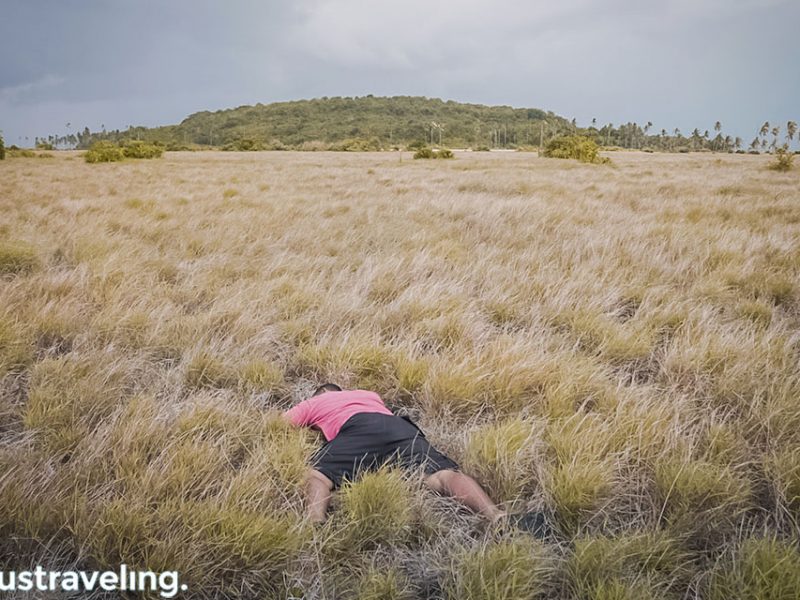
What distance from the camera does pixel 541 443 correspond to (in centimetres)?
225

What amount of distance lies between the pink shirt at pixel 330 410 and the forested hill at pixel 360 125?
71.3 meters

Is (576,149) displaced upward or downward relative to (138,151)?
downward

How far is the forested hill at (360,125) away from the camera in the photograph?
99125 mm

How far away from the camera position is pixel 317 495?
192cm

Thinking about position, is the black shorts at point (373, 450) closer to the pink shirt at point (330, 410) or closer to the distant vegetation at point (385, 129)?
the pink shirt at point (330, 410)

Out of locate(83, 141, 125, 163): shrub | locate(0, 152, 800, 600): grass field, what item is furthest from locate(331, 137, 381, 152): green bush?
locate(0, 152, 800, 600): grass field

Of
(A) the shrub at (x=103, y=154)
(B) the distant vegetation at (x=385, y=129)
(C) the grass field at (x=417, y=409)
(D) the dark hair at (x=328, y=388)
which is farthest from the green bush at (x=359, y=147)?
(D) the dark hair at (x=328, y=388)

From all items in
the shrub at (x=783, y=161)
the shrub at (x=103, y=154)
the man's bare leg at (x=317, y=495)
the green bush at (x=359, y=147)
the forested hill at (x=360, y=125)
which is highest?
the forested hill at (x=360, y=125)

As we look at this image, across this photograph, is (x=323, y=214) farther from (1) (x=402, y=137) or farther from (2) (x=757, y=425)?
(1) (x=402, y=137)

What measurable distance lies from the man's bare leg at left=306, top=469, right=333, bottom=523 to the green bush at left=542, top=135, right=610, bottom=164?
29.0 m

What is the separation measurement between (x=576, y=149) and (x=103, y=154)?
29.6m

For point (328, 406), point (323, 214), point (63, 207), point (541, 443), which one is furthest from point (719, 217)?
point (63, 207)

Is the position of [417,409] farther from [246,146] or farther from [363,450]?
[246,146]

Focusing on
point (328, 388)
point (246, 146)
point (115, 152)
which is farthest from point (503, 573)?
point (246, 146)
